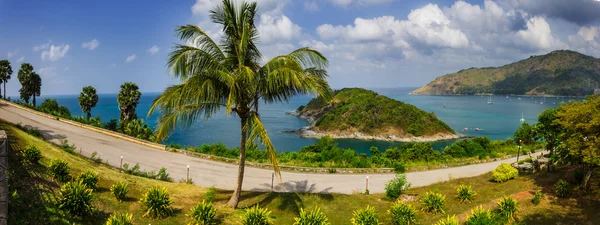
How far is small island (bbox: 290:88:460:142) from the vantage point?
85325mm

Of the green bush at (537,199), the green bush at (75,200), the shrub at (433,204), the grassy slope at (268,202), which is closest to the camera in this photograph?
the grassy slope at (268,202)

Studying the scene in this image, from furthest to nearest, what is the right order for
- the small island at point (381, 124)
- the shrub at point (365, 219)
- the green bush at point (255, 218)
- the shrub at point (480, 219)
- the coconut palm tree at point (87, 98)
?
the small island at point (381, 124)
the coconut palm tree at point (87, 98)
the shrub at point (365, 219)
the shrub at point (480, 219)
the green bush at point (255, 218)

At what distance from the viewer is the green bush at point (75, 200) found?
7898 millimetres

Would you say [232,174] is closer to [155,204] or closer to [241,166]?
[241,166]

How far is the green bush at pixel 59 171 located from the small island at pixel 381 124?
7481cm

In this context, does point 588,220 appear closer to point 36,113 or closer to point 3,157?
point 3,157

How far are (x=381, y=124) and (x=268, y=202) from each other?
8086 cm

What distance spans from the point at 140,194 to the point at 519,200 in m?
13.2

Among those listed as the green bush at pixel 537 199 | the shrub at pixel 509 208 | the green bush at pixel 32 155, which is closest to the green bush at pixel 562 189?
the green bush at pixel 537 199

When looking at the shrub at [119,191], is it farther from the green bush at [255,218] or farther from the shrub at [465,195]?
the shrub at [465,195]

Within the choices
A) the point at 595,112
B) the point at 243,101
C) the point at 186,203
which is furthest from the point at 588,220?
the point at 186,203

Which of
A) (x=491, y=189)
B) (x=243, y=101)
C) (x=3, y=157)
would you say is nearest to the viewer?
(x=3, y=157)

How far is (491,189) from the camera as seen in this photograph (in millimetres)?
14250

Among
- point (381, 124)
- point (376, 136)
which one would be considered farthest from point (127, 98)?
point (381, 124)
